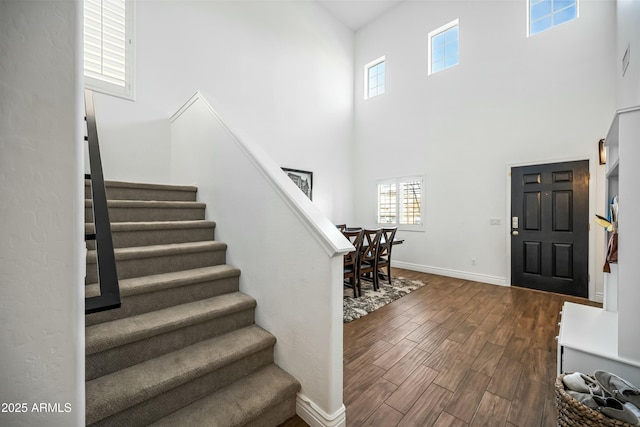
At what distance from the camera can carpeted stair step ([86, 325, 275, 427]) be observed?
3.76ft

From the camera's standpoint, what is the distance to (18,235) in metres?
0.53

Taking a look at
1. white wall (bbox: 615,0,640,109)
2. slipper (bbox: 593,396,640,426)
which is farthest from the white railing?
white wall (bbox: 615,0,640,109)

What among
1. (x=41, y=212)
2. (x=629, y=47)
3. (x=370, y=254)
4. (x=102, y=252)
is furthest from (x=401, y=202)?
(x=41, y=212)

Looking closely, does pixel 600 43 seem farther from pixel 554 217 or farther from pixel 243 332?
pixel 243 332

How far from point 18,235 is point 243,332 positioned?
143cm

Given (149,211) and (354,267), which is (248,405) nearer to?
(149,211)

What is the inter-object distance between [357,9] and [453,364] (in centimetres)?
718

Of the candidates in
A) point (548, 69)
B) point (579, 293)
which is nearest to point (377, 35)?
point (548, 69)

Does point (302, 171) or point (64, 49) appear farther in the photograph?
point (302, 171)

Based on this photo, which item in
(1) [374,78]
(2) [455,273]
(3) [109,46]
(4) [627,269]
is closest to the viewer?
(4) [627,269]

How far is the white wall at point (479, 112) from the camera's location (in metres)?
3.65

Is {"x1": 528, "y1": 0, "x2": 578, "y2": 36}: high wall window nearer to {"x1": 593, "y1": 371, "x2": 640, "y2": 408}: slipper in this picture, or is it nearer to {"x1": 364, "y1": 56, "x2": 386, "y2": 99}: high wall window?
{"x1": 364, "y1": 56, "x2": 386, "y2": 99}: high wall window

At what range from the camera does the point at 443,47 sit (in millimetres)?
5152

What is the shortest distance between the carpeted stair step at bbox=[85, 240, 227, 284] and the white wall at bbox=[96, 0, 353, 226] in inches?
42.9
